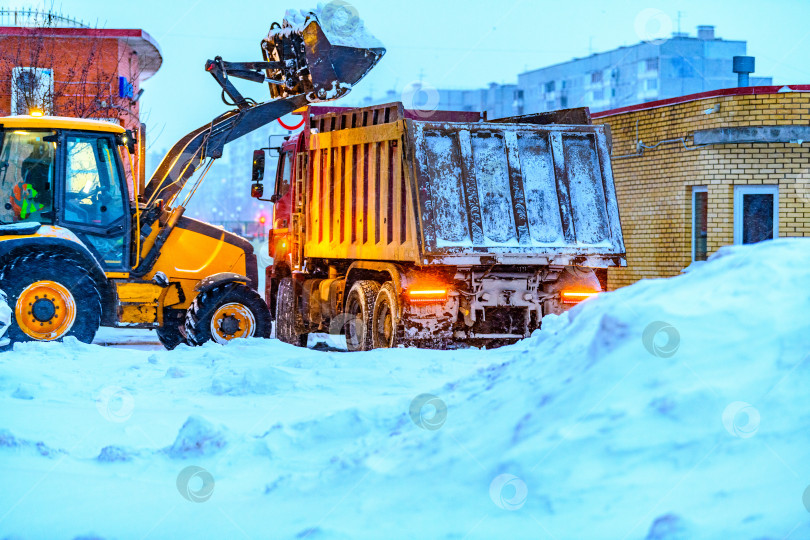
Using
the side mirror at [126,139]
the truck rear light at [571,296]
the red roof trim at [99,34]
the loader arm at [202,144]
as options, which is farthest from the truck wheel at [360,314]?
the red roof trim at [99,34]

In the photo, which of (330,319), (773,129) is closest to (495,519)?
(330,319)

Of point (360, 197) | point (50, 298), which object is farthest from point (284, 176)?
point (50, 298)

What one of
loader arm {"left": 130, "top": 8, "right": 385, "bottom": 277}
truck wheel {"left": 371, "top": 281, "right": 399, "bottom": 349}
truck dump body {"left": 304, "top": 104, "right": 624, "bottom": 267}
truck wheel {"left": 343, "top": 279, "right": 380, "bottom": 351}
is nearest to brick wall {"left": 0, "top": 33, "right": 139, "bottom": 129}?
loader arm {"left": 130, "top": 8, "right": 385, "bottom": 277}

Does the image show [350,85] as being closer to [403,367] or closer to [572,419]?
[403,367]

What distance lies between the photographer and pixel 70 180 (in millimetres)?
11156

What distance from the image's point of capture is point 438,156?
10.4 meters

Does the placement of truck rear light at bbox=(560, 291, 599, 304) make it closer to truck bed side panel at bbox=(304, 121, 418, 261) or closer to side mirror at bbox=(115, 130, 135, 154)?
truck bed side panel at bbox=(304, 121, 418, 261)

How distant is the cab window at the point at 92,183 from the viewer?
11.2m

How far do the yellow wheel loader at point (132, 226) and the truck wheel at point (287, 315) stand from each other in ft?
5.41

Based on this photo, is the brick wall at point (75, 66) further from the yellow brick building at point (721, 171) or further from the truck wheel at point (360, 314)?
the truck wheel at point (360, 314)

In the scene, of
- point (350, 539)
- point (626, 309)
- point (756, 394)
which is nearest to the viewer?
point (350, 539)

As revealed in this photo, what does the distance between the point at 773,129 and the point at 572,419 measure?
1364 cm

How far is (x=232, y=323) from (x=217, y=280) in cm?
57

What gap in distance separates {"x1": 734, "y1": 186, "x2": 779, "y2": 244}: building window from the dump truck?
6.61 m
